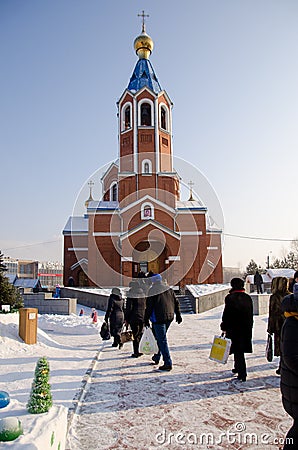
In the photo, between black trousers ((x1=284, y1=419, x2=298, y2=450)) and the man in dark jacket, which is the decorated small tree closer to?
black trousers ((x1=284, y1=419, x2=298, y2=450))

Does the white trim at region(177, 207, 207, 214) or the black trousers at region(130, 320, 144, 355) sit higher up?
the white trim at region(177, 207, 207, 214)

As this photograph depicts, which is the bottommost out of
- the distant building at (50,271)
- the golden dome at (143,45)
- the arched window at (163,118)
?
the distant building at (50,271)

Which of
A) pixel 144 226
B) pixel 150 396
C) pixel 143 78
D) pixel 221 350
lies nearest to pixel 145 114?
pixel 143 78

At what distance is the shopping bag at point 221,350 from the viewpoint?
17.3 feet

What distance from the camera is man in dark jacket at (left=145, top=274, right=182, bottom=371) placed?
600 centimetres

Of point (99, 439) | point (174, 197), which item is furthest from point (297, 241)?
point (99, 439)

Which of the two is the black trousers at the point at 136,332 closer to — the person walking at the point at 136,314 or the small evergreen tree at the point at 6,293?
the person walking at the point at 136,314

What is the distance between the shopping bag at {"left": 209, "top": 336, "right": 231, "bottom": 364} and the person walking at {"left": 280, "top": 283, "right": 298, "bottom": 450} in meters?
2.68

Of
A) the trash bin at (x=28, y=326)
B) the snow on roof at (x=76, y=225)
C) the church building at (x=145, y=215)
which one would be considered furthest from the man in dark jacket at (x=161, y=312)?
the snow on roof at (x=76, y=225)

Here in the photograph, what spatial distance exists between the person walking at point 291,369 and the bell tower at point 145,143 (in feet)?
79.5

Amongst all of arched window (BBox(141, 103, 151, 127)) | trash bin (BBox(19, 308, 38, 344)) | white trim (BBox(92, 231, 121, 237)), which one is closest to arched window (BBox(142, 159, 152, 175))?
arched window (BBox(141, 103, 151, 127))

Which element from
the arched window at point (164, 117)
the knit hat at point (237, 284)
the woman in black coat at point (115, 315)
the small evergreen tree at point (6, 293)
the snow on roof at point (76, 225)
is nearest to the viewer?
the knit hat at point (237, 284)

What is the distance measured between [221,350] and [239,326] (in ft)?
1.54

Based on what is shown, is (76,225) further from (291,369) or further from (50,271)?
(50,271)
